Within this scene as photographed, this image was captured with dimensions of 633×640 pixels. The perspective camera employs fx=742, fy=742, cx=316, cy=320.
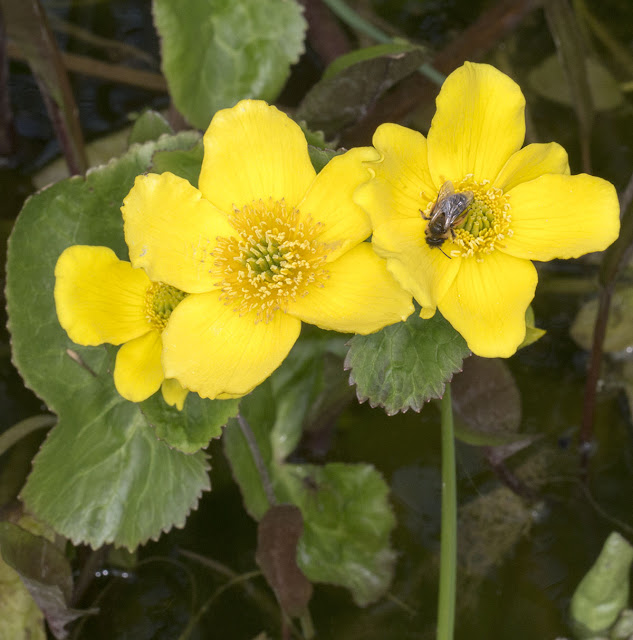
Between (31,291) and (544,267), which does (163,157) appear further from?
(544,267)

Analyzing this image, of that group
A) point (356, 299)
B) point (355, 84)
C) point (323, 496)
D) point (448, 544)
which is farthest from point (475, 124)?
point (323, 496)

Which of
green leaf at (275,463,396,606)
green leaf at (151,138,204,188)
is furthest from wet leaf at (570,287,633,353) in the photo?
green leaf at (151,138,204,188)

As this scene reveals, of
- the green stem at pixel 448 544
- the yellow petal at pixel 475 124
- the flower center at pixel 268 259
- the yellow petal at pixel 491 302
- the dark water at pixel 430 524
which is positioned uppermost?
the yellow petal at pixel 475 124

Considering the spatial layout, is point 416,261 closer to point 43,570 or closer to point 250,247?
point 250,247

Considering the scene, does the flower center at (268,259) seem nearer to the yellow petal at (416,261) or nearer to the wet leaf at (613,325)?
the yellow petal at (416,261)

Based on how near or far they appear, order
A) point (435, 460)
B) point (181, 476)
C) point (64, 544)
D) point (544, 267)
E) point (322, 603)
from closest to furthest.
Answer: point (181, 476)
point (64, 544)
point (322, 603)
point (435, 460)
point (544, 267)

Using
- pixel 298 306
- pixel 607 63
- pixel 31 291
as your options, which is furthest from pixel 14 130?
pixel 607 63

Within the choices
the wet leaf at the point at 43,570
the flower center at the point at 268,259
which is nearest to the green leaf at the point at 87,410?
the wet leaf at the point at 43,570
